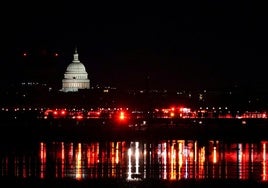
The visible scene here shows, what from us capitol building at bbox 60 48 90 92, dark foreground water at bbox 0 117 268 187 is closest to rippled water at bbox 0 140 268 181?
dark foreground water at bbox 0 117 268 187

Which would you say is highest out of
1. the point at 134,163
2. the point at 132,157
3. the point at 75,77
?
the point at 75,77

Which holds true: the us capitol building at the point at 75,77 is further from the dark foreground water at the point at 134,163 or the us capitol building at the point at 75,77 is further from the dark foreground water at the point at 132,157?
the dark foreground water at the point at 134,163

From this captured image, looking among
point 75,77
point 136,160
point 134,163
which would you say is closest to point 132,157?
point 136,160

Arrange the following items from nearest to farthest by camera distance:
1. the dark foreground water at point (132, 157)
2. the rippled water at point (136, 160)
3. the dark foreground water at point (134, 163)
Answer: the dark foreground water at point (132, 157), the dark foreground water at point (134, 163), the rippled water at point (136, 160)

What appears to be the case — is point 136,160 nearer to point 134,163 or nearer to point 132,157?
point 134,163

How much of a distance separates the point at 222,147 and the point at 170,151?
220 inches

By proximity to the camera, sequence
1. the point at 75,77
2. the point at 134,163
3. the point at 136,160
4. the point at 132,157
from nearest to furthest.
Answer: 1. the point at 134,163
2. the point at 136,160
3. the point at 132,157
4. the point at 75,77

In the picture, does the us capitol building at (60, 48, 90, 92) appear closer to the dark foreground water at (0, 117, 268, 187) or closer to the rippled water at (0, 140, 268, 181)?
the dark foreground water at (0, 117, 268, 187)

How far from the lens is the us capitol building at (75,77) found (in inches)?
6831

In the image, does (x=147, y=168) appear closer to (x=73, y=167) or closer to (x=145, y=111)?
(x=73, y=167)

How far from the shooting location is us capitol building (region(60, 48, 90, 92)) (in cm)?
17350

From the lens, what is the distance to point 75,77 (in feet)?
577

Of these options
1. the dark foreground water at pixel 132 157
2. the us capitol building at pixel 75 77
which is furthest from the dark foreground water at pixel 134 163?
the us capitol building at pixel 75 77

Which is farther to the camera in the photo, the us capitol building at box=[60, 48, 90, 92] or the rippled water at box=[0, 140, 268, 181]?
the us capitol building at box=[60, 48, 90, 92]
